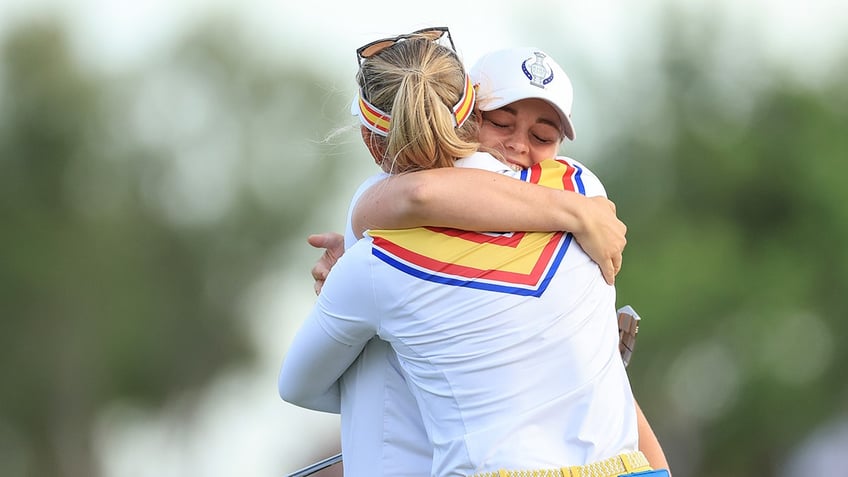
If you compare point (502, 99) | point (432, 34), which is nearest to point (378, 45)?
point (432, 34)

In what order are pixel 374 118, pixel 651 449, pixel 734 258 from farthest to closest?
pixel 734 258, pixel 651 449, pixel 374 118

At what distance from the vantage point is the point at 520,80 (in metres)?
2.72

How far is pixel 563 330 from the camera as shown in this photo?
2.47 metres

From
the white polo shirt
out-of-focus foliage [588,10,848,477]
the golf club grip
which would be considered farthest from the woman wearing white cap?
out-of-focus foliage [588,10,848,477]

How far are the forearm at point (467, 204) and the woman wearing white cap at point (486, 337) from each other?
0.03m

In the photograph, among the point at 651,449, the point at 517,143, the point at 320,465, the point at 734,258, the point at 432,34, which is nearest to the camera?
the point at 432,34

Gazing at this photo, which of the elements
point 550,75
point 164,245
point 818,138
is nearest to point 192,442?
point 164,245

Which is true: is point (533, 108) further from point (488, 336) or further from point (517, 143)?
point (488, 336)

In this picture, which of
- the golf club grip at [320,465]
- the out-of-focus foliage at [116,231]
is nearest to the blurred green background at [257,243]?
the out-of-focus foliage at [116,231]

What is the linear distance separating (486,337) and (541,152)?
0.52 metres

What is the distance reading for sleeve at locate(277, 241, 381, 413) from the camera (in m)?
2.48

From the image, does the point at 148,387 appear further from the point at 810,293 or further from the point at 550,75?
the point at 550,75

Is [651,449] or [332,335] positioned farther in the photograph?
[651,449]

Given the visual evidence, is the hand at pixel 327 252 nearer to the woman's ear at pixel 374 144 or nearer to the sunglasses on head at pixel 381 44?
the woman's ear at pixel 374 144
